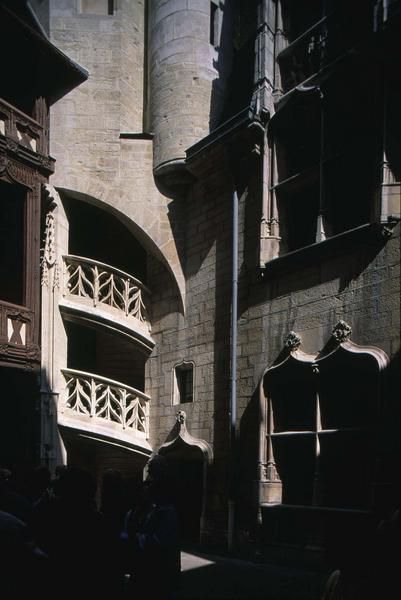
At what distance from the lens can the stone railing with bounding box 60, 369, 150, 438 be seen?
11.3 metres

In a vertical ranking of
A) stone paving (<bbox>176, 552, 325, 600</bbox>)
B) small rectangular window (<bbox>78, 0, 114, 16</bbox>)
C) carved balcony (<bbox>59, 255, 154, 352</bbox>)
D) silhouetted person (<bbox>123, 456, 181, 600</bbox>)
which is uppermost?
small rectangular window (<bbox>78, 0, 114, 16</bbox>)

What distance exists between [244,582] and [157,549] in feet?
15.2

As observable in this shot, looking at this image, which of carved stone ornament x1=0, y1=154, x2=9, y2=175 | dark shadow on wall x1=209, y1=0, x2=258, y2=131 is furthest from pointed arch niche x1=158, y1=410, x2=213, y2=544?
dark shadow on wall x1=209, y1=0, x2=258, y2=131

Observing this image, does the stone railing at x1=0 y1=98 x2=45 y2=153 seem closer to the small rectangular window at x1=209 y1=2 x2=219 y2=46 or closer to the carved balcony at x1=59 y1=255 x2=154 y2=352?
the carved balcony at x1=59 y1=255 x2=154 y2=352

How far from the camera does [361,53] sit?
8336 millimetres

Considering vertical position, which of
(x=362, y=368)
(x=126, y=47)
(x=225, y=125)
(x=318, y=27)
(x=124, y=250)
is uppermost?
(x=126, y=47)

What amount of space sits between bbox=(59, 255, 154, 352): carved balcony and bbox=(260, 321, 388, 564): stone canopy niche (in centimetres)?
362

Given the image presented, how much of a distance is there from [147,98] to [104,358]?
5943 millimetres

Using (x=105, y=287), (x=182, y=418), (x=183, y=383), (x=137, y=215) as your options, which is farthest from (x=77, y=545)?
(x=105, y=287)

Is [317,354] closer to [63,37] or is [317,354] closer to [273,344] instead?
[273,344]

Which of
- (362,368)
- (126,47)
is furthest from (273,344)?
(126,47)

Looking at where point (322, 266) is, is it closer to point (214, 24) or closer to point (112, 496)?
point (112, 496)

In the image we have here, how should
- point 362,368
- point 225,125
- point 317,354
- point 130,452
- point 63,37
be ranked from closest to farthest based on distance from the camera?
point 362,368, point 317,354, point 225,125, point 130,452, point 63,37

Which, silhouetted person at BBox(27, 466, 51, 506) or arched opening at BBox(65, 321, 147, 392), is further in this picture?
arched opening at BBox(65, 321, 147, 392)
